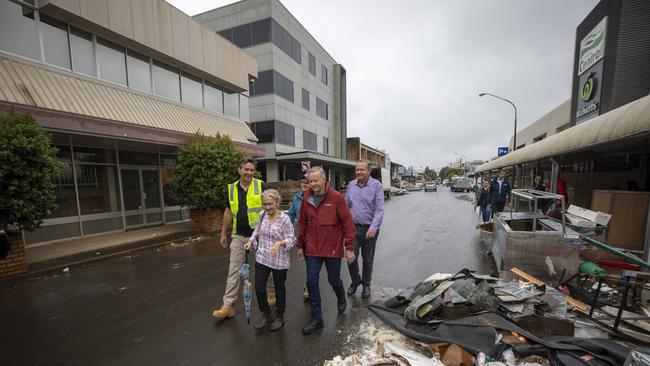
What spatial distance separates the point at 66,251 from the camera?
700 centimetres

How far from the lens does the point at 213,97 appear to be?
13.0 m

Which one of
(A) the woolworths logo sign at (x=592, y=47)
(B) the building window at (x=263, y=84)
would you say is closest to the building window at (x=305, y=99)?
(B) the building window at (x=263, y=84)

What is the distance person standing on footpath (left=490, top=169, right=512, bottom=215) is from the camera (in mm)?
8393

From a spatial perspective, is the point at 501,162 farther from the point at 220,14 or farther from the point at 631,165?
the point at 220,14

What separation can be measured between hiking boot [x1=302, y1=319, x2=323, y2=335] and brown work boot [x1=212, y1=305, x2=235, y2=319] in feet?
3.60

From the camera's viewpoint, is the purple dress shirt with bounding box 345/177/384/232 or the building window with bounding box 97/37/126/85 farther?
the building window with bounding box 97/37/126/85

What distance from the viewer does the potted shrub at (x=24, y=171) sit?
4996 millimetres

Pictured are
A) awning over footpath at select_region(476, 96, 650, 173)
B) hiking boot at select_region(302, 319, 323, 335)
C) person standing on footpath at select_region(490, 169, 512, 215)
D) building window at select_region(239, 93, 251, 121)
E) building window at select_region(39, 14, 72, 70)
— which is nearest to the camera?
hiking boot at select_region(302, 319, 323, 335)

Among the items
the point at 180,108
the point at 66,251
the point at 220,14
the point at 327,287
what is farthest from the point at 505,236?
the point at 220,14

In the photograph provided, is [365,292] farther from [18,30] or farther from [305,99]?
[305,99]

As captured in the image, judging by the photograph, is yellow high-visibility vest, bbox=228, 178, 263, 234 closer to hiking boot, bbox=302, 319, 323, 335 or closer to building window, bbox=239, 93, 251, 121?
hiking boot, bbox=302, 319, 323, 335

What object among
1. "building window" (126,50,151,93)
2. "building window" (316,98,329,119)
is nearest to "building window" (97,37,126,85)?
"building window" (126,50,151,93)

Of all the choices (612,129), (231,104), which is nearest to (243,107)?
(231,104)

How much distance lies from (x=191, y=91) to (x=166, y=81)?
1.13 metres
